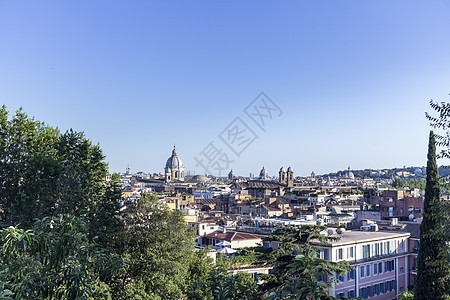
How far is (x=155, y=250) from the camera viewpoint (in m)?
14.4

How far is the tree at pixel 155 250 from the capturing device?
1371 cm

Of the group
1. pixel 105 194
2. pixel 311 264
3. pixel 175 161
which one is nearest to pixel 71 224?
pixel 311 264

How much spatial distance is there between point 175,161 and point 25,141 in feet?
501

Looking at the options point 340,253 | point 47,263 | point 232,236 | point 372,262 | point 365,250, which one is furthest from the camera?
point 232,236

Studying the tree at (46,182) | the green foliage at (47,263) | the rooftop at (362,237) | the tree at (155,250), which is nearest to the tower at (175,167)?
the rooftop at (362,237)

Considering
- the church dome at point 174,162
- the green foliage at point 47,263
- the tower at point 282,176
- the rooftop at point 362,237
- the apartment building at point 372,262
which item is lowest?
the apartment building at point 372,262

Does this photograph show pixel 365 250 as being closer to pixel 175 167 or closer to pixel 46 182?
pixel 46 182

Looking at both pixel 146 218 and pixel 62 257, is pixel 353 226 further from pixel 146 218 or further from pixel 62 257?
pixel 62 257

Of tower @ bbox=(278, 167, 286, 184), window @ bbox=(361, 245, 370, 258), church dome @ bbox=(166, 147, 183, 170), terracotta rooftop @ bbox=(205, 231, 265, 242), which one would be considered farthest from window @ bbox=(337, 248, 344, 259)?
church dome @ bbox=(166, 147, 183, 170)

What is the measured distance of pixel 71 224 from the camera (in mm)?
4637

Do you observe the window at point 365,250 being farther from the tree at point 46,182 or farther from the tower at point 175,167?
the tower at point 175,167

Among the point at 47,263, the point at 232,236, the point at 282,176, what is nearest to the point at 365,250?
the point at 232,236

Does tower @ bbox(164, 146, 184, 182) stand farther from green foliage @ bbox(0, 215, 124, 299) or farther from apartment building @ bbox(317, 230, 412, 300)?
green foliage @ bbox(0, 215, 124, 299)

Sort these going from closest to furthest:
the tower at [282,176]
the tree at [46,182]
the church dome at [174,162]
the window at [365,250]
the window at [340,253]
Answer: the tree at [46,182], the window at [340,253], the window at [365,250], the tower at [282,176], the church dome at [174,162]
